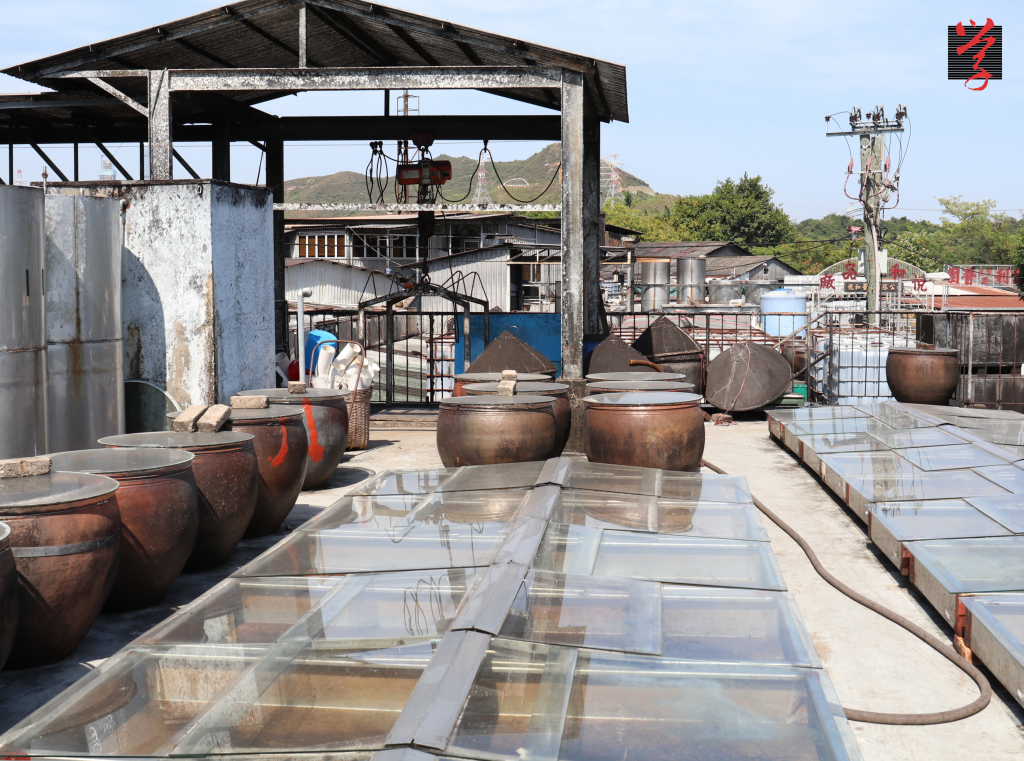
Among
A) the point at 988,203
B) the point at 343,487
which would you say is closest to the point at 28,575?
the point at 343,487

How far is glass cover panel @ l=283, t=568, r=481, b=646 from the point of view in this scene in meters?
3.38

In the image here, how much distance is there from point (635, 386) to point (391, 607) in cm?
537

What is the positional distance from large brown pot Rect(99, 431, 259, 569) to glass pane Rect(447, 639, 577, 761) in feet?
10.1

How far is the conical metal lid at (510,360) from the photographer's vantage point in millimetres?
11375

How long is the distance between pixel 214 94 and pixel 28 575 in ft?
34.4

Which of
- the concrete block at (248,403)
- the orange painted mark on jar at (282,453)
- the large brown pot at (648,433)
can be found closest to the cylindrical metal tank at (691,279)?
the large brown pot at (648,433)

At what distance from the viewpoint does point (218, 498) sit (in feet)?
18.5

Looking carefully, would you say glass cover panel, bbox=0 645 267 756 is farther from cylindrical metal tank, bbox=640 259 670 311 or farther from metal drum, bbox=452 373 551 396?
cylindrical metal tank, bbox=640 259 670 311

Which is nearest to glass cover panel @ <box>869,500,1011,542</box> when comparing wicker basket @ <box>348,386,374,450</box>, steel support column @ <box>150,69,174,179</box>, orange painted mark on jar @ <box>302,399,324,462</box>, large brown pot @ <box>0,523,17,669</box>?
orange painted mark on jar @ <box>302,399,324,462</box>

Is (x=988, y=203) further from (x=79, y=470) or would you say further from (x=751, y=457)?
(x=79, y=470)

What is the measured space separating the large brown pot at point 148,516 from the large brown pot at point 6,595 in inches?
40.7

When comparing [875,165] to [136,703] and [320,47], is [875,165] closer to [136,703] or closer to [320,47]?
[320,47]

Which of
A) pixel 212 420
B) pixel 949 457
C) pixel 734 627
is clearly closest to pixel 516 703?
pixel 734 627

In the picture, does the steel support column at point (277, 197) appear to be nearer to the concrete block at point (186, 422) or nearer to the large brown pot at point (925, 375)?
the concrete block at point (186, 422)
